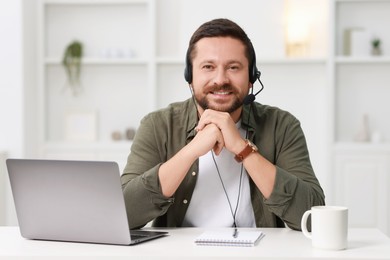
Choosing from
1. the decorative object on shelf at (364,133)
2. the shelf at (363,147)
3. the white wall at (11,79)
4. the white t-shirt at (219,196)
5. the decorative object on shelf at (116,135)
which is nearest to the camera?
Answer: the white t-shirt at (219,196)

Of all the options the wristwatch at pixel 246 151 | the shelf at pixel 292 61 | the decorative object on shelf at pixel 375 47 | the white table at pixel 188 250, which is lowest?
the white table at pixel 188 250

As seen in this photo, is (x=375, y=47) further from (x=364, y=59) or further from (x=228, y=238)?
(x=228, y=238)

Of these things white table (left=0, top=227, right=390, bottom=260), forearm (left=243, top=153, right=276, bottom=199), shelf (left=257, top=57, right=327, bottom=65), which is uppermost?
shelf (left=257, top=57, right=327, bottom=65)

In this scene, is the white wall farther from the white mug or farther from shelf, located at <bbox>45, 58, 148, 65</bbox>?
the white mug

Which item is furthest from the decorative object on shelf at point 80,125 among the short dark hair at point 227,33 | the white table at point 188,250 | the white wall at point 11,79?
the white table at point 188,250

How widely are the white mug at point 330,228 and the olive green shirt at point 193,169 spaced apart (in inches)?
12.1

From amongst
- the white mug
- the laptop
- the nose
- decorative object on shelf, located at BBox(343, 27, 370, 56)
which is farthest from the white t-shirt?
decorative object on shelf, located at BBox(343, 27, 370, 56)

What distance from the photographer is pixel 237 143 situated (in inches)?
84.2

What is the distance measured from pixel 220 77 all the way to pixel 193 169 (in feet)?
1.01

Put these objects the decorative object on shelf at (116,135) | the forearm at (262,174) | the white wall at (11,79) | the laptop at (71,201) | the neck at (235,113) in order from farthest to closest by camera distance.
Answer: the decorative object on shelf at (116,135) → the white wall at (11,79) → the neck at (235,113) → the forearm at (262,174) → the laptop at (71,201)

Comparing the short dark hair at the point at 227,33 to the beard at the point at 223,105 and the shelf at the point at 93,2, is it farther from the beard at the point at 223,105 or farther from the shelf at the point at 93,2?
the shelf at the point at 93,2

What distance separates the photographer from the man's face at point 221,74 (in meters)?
2.28

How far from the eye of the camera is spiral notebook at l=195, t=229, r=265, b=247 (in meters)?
1.76

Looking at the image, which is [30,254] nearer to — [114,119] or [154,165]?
[154,165]
